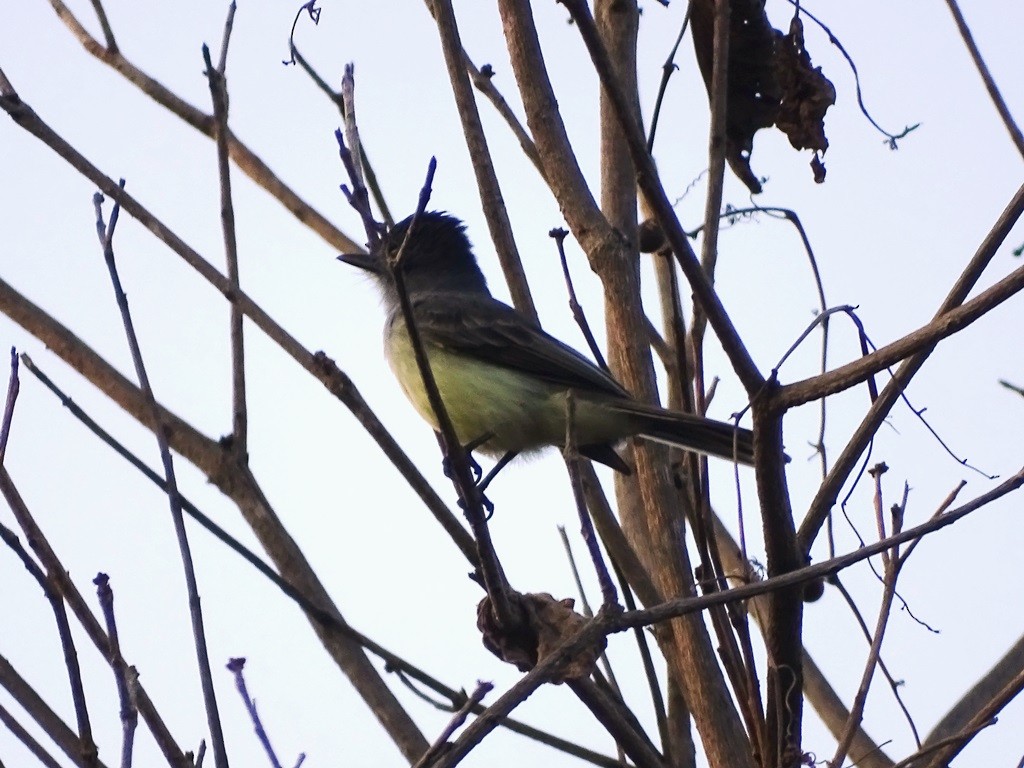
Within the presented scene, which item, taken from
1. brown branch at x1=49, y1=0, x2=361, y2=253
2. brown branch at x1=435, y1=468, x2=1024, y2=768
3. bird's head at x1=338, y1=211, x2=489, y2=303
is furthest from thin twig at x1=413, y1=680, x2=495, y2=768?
bird's head at x1=338, y1=211, x2=489, y2=303

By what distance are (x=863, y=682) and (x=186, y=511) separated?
5.53 ft

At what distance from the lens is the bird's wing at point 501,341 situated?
19.0 ft

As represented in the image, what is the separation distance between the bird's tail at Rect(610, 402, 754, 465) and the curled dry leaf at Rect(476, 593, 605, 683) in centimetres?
113

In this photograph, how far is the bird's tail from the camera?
173 inches

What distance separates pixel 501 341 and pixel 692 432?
1795mm

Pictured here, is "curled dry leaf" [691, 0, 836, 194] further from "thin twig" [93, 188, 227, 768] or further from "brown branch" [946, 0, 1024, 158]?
"thin twig" [93, 188, 227, 768]

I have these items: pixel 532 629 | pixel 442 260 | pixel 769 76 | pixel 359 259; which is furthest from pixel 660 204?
pixel 442 260

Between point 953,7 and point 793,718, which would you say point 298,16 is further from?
point 793,718

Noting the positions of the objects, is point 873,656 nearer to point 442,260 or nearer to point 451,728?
point 451,728

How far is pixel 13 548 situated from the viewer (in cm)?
265

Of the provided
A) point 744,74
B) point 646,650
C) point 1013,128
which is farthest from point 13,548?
point 744,74

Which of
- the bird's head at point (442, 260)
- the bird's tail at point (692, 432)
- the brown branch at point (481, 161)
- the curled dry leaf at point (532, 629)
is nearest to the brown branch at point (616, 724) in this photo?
the curled dry leaf at point (532, 629)

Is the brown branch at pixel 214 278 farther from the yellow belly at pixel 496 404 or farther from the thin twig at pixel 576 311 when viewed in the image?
the yellow belly at pixel 496 404

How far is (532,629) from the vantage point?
3.27 meters
